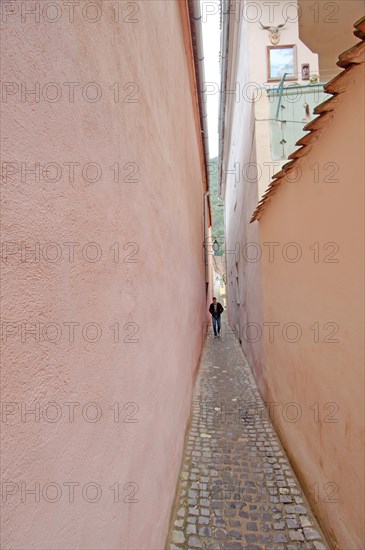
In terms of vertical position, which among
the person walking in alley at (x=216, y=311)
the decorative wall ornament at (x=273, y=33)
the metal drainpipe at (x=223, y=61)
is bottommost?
the person walking in alley at (x=216, y=311)

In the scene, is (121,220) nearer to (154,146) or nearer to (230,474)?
(154,146)

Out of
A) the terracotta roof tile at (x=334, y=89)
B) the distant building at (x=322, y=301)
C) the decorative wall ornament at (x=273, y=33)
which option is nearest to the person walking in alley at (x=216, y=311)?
the distant building at (x=322, y=301)

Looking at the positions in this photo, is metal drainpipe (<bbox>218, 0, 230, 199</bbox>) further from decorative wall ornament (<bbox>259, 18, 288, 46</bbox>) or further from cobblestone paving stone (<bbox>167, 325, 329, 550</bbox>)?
cobblestone paving stone (<bbox>167, 325, 329, 550</bbox>)

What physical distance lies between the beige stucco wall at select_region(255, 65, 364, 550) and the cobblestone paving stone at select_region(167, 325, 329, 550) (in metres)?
0.23

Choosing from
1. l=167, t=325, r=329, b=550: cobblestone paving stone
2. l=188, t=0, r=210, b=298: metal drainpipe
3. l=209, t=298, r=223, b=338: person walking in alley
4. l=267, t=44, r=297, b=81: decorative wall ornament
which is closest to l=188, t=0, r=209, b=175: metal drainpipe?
l=188, t=0, r=210, b=298: metal drainpipe

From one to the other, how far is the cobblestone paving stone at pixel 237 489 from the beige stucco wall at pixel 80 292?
77 cm

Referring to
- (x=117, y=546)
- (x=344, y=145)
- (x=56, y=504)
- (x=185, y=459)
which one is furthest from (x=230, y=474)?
(x=344, y=145)

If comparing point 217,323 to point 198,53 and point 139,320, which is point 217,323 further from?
point 139,320

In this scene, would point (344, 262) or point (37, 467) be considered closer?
point (37, 467)

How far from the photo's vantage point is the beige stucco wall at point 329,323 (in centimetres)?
224

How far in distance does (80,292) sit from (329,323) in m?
2.40

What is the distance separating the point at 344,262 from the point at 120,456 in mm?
2162

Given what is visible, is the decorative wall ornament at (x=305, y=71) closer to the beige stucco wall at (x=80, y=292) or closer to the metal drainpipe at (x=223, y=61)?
the metal drainpipe at (x=223, y=61)

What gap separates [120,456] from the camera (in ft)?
5.17
